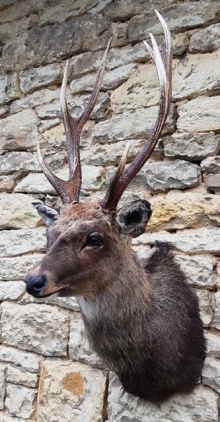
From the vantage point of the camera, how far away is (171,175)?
2514 mm

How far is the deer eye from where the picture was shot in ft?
6.33

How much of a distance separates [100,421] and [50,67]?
2.12m

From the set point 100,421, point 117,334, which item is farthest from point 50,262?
point 100,421

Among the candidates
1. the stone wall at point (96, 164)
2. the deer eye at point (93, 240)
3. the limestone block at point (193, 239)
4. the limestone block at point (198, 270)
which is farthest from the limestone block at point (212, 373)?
the deer eye at point (93, 240)

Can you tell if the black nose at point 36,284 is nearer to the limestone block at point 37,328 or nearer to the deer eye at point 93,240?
the deer eye at point 93,240

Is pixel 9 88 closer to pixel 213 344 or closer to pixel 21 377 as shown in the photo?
pixel 21 377

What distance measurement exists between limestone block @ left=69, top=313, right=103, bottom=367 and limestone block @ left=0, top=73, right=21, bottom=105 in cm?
155

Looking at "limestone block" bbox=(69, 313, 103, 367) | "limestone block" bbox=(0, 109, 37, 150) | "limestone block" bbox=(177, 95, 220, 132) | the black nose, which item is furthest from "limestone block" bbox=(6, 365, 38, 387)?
"limestone block" bbox=(177, 95, 220, 132)

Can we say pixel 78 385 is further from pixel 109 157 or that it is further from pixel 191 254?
pixel 109 157

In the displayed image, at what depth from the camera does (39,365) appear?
2.72 m

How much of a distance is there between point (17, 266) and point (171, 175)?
3.53 feet

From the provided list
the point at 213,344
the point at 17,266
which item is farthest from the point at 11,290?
the point at 213,344

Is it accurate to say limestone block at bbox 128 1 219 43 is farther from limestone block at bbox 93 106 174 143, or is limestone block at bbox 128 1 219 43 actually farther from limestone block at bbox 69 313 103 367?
limestone block at bbox 69 313 103 367

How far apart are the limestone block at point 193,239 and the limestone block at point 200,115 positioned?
52 centimetres
